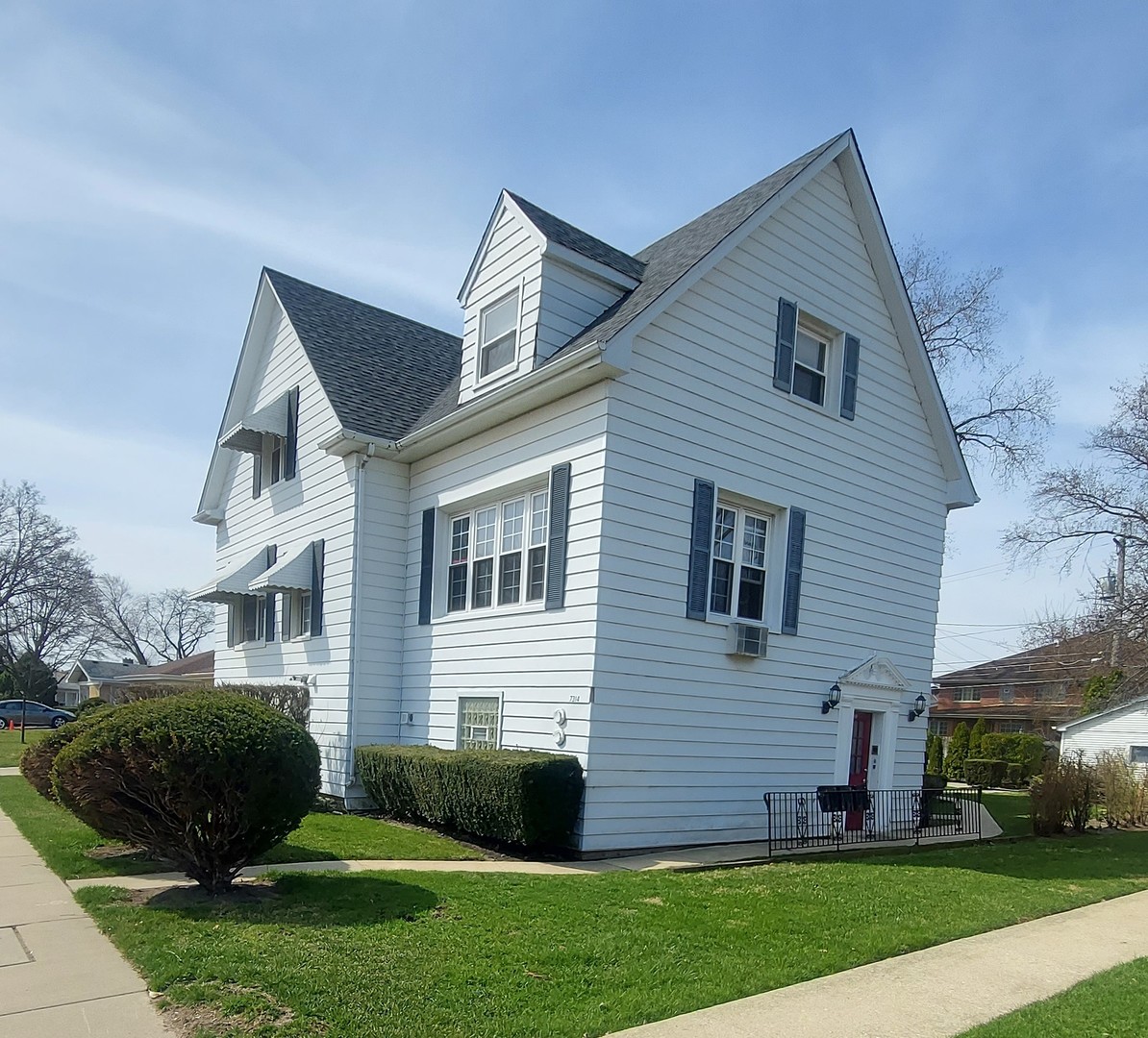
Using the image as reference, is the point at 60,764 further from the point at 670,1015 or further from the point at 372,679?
the point at 372,679

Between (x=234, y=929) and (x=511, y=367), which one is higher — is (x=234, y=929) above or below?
below

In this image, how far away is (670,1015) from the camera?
5219 millimetres

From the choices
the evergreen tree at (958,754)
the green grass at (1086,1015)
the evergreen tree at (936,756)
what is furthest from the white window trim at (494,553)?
the evergreen tree at (958,754)

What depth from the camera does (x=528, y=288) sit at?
12938 mm

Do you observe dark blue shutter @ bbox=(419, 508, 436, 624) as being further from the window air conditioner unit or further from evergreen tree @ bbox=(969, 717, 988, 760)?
evergreen tree @ bbox=(969, 717, 988, 760)

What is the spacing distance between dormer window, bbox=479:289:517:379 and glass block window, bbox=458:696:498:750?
15.3ft

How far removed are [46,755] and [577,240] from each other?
9.37 metres

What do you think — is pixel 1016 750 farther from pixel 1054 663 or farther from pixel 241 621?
pixel 241 621

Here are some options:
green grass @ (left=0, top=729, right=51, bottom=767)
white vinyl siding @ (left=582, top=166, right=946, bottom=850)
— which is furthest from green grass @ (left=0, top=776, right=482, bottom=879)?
green grass @ (left=0, top=729, right=51, bottom=767)

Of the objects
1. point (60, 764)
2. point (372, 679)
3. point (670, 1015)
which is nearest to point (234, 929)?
point (60, 764)

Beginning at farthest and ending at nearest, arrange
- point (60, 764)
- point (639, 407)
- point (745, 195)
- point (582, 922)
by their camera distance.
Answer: point (745, 195)
point (639, 407)
point (60, 764)
point (582, 922)

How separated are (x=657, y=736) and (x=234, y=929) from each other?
6084 millimetres

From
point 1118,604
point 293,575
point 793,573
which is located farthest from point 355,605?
point 1118,604

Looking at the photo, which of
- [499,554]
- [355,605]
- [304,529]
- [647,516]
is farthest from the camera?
[304,529]
